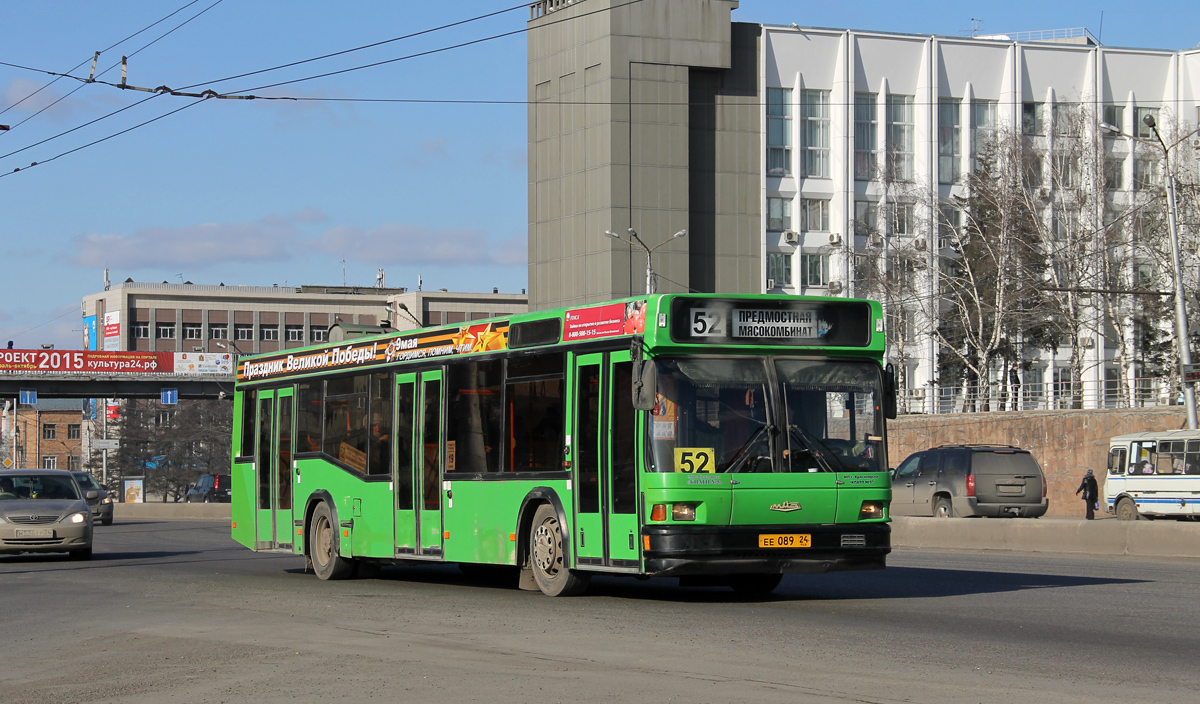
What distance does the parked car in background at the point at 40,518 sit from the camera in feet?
74.3

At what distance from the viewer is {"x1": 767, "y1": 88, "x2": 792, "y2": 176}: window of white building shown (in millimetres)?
76812

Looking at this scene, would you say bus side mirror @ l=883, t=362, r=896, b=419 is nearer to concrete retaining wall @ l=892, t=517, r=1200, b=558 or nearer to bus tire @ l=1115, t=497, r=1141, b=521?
concrete retaining wall @ l=892, t=517, r=1200, b=558

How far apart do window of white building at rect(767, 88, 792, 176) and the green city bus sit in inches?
2459

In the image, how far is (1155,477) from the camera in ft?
113

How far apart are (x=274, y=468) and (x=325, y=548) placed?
5.60 feet

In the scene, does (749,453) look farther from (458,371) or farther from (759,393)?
(458,371)

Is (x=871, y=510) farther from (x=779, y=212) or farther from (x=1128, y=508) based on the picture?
(x=779, y=212)

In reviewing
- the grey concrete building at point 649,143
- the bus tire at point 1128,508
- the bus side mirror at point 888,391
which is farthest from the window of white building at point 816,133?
the bus side mirror at point 888,391

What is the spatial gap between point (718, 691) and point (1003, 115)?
72.4m

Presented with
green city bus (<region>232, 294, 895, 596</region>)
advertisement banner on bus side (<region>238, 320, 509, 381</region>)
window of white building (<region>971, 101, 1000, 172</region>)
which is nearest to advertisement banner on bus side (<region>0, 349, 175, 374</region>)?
window of white building (<region>971, 101, 1000, 172</region>)

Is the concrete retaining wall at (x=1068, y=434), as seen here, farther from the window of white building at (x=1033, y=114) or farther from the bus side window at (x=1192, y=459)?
the window of white building at (x=1033, y=114)

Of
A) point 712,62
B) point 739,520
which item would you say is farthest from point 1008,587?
point 712,62

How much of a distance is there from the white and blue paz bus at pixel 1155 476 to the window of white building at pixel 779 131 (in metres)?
42.5

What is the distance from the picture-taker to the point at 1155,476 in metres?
34.5
